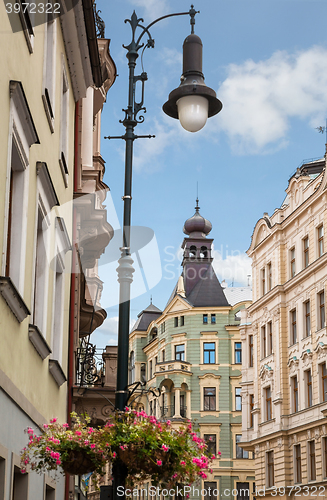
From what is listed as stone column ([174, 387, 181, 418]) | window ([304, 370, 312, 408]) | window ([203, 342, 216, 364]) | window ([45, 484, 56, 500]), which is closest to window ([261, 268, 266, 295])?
window ([304, 370, 312, 408])

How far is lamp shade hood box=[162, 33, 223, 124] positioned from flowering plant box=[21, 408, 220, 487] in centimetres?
407

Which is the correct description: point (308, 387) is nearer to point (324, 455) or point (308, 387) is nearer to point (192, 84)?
point (324, 455)

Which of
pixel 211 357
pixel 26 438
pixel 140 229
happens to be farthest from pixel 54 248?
pixel 211 357

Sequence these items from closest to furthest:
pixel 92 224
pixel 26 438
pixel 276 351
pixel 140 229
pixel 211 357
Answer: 1. pixel 26 438
2. pixel 140 229
3. pixel 92 224
4. pixel 276 351
5. pixel 211 357

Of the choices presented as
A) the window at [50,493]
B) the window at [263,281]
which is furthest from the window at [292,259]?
the window at [50,493]

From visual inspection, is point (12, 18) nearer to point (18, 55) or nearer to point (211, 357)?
point (18, 55)

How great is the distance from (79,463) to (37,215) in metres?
3.02

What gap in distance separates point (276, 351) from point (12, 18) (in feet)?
120

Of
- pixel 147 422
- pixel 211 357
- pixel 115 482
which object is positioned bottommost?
pixel 115 482

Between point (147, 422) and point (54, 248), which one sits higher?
point (54, 248)

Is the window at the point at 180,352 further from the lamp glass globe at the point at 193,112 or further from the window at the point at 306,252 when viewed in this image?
the lamp glass globe at the point at 193,112

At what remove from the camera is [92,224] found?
49.4 feet

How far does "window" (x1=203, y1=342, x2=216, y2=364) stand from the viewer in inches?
2464

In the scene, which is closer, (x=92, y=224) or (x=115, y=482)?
(x=115, y=482)
